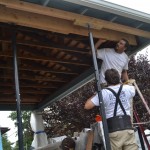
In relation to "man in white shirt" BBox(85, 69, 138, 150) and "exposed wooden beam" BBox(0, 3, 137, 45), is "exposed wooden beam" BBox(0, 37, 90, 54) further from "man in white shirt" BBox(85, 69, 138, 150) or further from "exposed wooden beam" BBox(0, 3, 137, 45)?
"man in white shirt" BBox(85, 69, 138, 150)

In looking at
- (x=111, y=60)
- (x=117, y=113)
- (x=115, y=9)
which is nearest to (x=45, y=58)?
(x=111, y=60)

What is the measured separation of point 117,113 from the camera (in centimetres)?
419

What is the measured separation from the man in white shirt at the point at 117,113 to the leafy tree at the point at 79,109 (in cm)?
764

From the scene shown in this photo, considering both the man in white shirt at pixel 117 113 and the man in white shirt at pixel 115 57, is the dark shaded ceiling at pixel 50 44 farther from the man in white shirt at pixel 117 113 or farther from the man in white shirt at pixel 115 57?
the man in white shirt at pixel 117 113

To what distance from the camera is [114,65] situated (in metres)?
5.84

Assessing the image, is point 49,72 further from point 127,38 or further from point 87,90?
point 87,90

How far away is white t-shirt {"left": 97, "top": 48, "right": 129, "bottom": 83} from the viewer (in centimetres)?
585

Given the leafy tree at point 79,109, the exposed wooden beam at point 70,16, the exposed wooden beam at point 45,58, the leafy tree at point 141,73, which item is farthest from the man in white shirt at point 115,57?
the leafy tree at point 141,73

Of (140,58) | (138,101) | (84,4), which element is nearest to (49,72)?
(84,4)

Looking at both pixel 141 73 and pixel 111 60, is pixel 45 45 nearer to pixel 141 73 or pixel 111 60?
pixel 111 60

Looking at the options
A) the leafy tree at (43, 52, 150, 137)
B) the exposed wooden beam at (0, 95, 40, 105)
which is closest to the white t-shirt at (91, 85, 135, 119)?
the exposed wooden beam at (0, 95, 40, 105)

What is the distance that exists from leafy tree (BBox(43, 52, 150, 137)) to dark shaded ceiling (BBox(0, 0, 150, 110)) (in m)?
3.79

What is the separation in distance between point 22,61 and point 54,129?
8940 millimetres

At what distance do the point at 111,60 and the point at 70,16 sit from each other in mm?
1461
